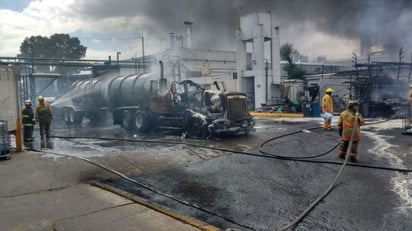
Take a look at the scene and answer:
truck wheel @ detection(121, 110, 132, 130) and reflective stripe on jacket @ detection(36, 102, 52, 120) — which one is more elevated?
reflective stripe on jacket @ detection(36, 102, 52, 120)

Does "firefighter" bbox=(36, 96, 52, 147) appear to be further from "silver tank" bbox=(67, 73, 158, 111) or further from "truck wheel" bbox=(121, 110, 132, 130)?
"silver tank" bbox=(67, 73, 158, 111)

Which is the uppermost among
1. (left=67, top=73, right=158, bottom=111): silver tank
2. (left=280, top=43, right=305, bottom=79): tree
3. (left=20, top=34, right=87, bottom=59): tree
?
(left=20, top=34, right=87, bottom=59): tree

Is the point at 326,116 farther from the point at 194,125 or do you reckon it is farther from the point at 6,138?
the point at 6,138

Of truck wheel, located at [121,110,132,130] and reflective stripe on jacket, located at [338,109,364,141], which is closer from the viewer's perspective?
reflective stripe on jacket, located at [338,109,364,141]

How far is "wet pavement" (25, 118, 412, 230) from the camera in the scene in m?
4.69

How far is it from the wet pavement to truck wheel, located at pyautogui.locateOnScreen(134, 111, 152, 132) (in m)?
3.63

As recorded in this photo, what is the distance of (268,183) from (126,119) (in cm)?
1035

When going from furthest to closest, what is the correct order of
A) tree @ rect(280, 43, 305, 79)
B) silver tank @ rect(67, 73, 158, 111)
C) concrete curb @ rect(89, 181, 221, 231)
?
tree @ rect(280, 43, 305, 79) → silver tank @ rect(67, 73, 158, 111) → concrete curb @ rect(89, 181, 221, 231)

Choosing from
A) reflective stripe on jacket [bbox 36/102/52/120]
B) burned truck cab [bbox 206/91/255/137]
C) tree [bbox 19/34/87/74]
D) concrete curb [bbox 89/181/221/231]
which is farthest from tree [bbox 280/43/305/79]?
tree [bbox 19/34/87/74]

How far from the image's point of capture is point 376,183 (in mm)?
6105

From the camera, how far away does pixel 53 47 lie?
5331 centimetres

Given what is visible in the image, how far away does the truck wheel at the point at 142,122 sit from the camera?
569 inches

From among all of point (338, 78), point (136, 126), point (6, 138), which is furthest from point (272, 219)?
point (338, 78)

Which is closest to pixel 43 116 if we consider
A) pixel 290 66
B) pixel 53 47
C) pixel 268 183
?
pixel 268 183
